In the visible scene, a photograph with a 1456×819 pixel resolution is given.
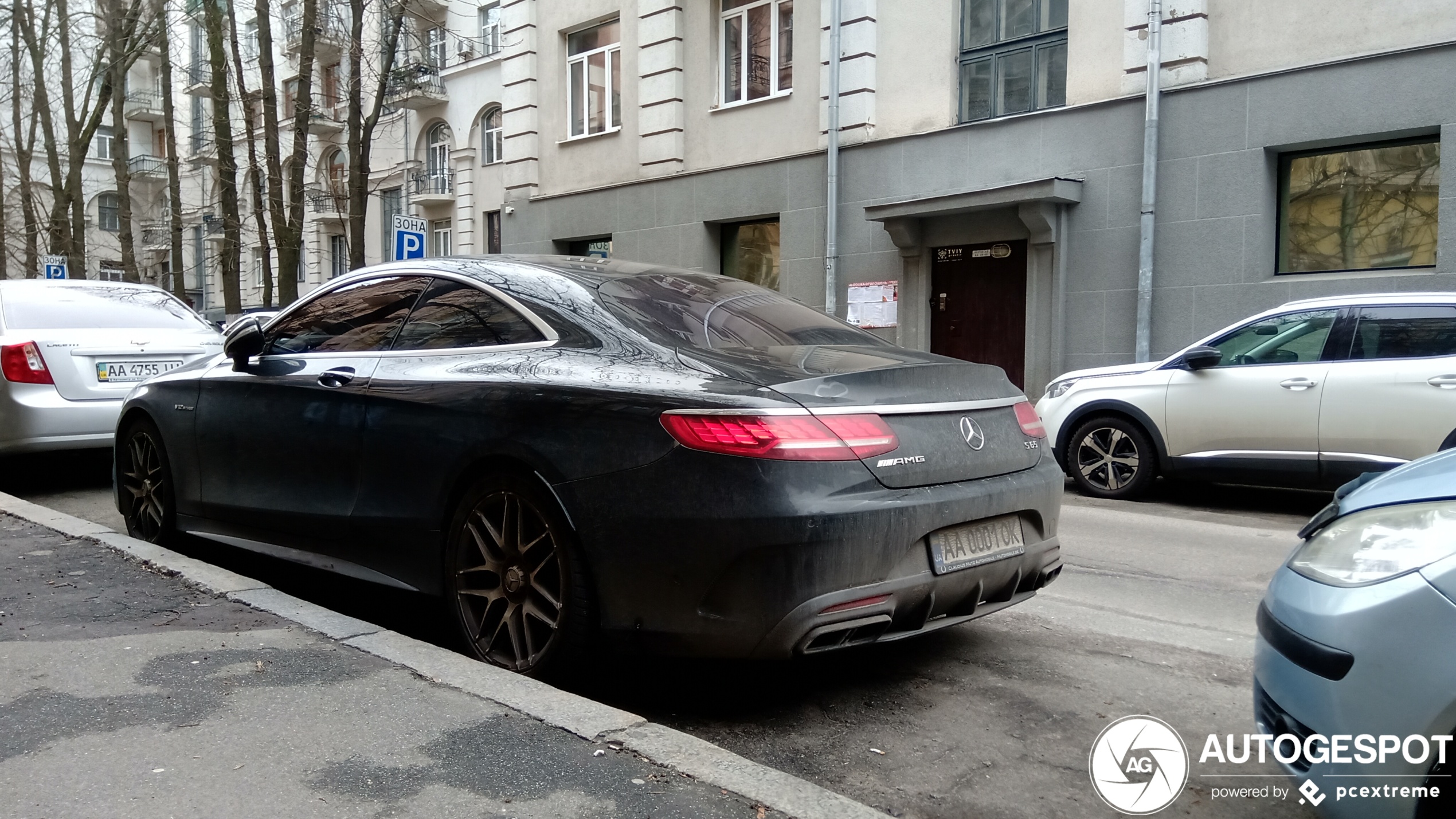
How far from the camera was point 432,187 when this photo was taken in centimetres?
2816

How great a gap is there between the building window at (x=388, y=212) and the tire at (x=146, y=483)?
24712 mm

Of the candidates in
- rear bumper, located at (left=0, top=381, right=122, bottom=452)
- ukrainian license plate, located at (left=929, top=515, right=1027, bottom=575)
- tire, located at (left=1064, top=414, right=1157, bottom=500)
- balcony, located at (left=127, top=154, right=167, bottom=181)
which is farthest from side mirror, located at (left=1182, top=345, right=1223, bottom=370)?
balcony, located at (left=127, top=154, right=167, bottom=181)

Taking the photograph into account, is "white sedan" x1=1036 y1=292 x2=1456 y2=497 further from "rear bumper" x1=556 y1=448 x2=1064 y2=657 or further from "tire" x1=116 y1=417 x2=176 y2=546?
"tire" x1=116 y1=417 x2=176 y2=546

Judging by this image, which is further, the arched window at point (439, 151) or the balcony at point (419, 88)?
the arched window at point (439, 151)

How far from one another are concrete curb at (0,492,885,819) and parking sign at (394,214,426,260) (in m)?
8.91

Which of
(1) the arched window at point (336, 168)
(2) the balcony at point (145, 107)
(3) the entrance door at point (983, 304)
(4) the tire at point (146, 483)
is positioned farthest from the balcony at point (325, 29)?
(2) the balcony at point (145, 107)

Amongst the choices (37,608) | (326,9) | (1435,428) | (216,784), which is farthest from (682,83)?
(216,784)

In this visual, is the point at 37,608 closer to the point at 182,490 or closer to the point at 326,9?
the point at 182,490

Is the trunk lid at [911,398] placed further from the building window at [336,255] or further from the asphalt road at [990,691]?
the building window at [336,255]

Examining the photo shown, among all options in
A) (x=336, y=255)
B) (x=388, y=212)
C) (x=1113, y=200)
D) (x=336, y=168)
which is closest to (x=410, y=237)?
(x=1113, y=200)

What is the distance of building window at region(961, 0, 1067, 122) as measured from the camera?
1397 cm

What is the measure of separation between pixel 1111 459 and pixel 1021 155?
20.0 feet

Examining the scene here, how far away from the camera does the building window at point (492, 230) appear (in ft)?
82.3

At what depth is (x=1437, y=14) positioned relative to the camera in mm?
10930
